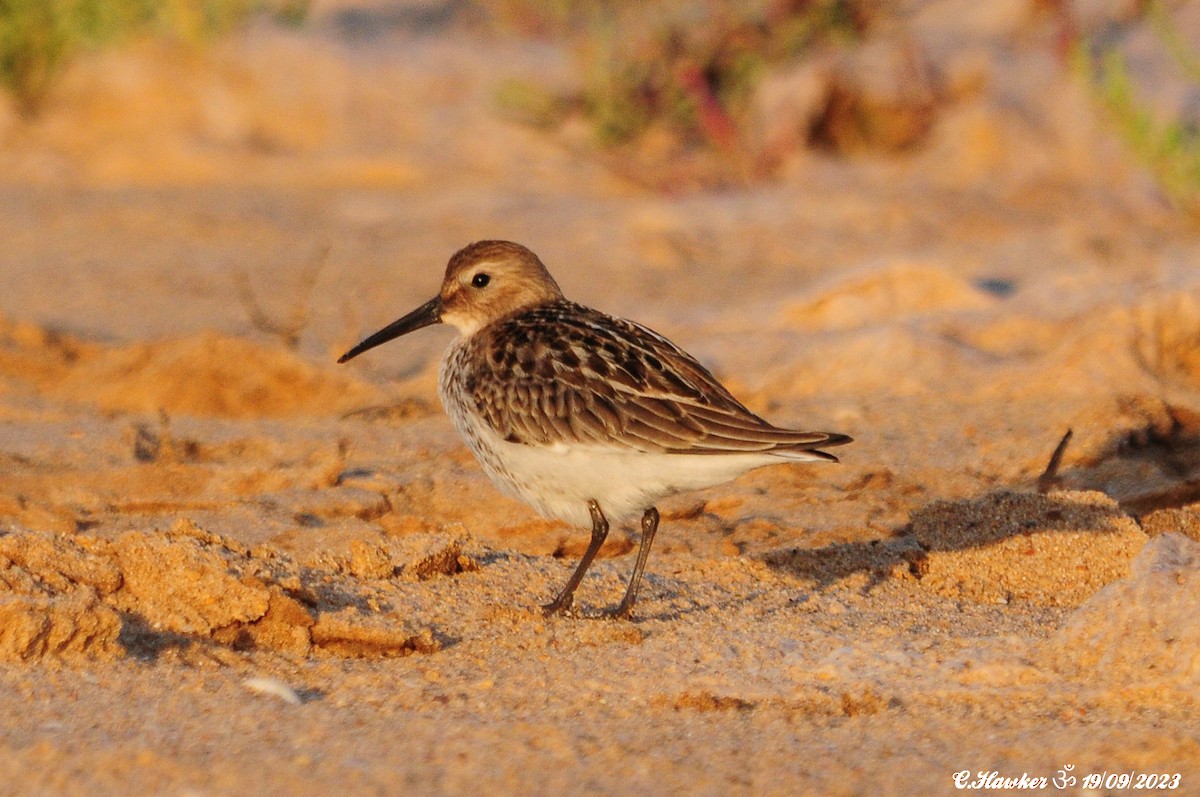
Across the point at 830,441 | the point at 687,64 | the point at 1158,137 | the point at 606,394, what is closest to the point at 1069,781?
the point at 830,441

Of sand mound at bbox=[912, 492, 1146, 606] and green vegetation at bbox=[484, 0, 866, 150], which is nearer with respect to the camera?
sand mound at bbox=[912, 492, 1146, 606]

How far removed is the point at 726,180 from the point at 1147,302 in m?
5.35

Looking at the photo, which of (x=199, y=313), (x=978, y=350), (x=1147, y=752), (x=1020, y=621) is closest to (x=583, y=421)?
(x=1020, y=621)

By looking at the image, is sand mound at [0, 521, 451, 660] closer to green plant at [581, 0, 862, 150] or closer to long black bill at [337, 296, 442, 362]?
long black bill at [337, 296, 442, 362]

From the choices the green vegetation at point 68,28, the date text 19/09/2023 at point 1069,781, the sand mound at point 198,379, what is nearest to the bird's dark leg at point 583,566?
the date text 19/09/2023 at point 1069,781

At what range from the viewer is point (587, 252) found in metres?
10.3

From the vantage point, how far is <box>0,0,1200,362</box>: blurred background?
31.8 ft

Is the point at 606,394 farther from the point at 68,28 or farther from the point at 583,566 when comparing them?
the point at 68,28

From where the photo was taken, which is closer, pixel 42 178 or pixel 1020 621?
pixel 1020 621

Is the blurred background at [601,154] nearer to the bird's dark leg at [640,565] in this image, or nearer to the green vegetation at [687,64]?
the green vegetation at [687,64]

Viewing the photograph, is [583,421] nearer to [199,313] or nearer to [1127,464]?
[1127,464]

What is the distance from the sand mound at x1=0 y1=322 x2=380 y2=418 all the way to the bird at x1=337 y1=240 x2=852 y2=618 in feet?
6.83

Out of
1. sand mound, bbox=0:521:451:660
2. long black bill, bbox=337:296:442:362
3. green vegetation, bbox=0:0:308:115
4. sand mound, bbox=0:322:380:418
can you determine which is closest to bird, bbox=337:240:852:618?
long black bill, bbox=337:296:442:362

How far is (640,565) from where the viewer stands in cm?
450
